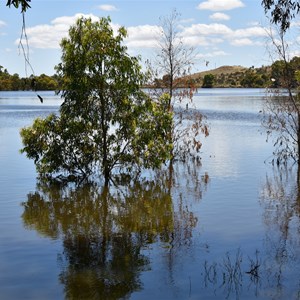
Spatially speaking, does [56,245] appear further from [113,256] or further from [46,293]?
[46,293]

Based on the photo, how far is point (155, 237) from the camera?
12.7m

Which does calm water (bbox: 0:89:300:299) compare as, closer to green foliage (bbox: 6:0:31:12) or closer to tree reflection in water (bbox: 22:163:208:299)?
tree reflection in water (bbox: 22:163:208:299)

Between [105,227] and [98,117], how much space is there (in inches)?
247

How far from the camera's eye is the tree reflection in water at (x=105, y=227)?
32.7ft

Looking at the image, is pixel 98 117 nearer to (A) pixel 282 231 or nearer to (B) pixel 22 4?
(A) pixel 282 231

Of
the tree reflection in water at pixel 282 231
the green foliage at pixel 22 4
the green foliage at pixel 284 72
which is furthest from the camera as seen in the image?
the green foliage at pixel 284 72

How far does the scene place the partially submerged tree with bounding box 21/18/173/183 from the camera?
18.7 meters

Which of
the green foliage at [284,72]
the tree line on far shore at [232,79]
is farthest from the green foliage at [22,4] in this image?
the green foliage at [284,72]

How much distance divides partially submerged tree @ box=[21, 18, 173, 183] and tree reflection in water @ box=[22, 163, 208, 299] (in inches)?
40.2

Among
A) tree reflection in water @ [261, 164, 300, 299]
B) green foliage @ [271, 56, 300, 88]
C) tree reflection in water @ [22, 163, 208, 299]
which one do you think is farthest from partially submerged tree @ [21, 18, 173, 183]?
green foliage @ [271, 56, 300, 88]

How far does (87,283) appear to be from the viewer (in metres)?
9.74

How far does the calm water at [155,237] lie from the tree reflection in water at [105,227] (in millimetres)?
25

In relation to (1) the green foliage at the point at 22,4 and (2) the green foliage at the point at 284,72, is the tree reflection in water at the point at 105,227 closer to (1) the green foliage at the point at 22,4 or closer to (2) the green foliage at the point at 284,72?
(1) the green foliage at the point at 22,4

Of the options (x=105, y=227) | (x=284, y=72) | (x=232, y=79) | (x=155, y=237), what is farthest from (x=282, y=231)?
(x=232, y=79)
